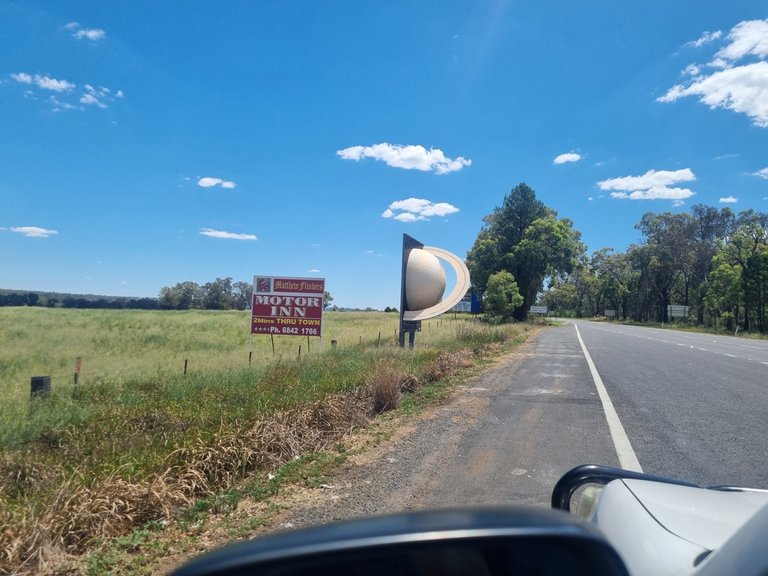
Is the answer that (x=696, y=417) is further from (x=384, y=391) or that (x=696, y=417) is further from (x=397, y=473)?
(x=397, y=473)

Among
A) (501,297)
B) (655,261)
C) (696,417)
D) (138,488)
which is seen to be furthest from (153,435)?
(655,261)

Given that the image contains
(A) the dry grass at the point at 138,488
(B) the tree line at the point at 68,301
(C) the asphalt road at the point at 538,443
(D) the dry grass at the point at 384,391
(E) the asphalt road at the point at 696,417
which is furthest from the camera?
(B) the tree line at the point at 68,301

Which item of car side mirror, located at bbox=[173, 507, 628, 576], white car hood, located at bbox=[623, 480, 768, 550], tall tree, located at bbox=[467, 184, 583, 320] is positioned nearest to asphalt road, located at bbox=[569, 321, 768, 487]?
white car hood, located at bbox=[623, 480, 768, 550]

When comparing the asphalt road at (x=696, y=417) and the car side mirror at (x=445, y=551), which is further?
the asphalt road at (x=696, y=417)

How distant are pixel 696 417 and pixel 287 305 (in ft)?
37.4

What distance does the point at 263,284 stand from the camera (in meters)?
16.2

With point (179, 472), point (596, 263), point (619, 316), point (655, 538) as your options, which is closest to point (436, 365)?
point (179, 472)

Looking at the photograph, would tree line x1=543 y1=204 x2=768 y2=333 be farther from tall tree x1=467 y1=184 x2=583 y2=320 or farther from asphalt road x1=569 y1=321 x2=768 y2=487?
asphalt road x1=569 y1=321 x2=768 y2=487

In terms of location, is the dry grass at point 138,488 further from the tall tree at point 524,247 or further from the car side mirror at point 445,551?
the tall tree at point 524,247

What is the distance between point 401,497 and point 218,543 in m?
1.71

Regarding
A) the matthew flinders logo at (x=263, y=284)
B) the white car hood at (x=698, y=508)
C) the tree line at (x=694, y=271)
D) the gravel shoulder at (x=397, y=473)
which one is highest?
the tree line at (x=694, y=271)

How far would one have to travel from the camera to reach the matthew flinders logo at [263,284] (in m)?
16.2

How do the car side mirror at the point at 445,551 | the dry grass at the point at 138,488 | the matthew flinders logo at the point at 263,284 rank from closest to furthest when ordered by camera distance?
the car side mirror at the point at 445,551
the dry grass at the point at 138,488
the matthew flinders logo at the point at 263,284

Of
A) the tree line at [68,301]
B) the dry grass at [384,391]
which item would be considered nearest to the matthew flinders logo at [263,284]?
the dry grass at [384,391]
